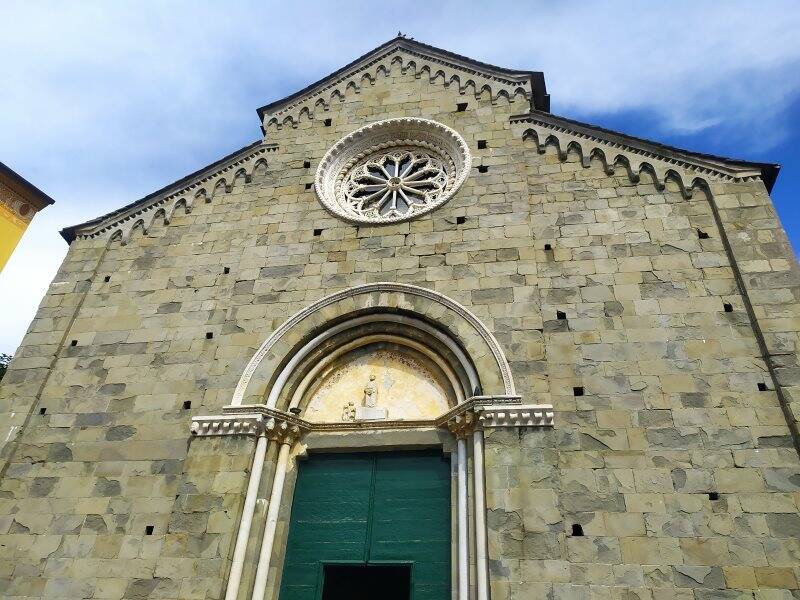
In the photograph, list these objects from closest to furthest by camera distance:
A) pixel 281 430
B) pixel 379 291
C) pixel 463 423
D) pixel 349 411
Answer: pixel 463 423, pixel 281 430, pixel 349 411, pixel 379 291

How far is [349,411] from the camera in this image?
8.03 metres

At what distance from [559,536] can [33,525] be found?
6302 millimetres

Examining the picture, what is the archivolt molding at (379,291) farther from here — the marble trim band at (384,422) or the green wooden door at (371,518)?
the green wooden door at (371,518)

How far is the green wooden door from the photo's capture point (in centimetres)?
686

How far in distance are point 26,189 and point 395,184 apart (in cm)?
717

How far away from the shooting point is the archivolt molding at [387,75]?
1066 centimetres

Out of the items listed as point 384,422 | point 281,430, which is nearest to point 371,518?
point 384,422

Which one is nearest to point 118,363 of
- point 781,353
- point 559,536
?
point 559,536

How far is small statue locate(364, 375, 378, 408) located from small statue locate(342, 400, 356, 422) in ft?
0.63

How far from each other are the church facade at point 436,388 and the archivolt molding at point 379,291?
3cm

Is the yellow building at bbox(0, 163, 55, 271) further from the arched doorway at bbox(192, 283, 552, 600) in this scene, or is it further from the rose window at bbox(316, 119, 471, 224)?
the arched doorway at bbox(192, 283, 552, 600)

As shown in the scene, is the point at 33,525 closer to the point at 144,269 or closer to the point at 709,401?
the point at 144,269

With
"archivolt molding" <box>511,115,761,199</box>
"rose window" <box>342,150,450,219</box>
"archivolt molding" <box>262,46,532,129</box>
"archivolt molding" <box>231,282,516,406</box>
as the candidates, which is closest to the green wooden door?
"archivolt molding" <box>231,282,516,406</box>

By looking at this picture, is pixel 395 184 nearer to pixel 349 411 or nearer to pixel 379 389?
pixel 379 389
